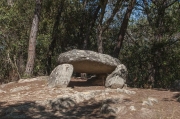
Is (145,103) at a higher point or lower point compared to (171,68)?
lower

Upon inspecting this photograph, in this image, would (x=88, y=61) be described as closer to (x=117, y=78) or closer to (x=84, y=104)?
(x=117, y=78)

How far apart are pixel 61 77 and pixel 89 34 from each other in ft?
25.2

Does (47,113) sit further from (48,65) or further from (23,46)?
(48,65)

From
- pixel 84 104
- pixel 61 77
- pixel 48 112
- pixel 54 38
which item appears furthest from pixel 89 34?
pixel 48 112

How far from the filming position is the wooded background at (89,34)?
1329 centimetres

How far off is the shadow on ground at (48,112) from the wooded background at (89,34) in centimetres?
475

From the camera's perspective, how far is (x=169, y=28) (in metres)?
14.6

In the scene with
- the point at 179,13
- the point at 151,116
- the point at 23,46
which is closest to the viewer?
the point at 151,116

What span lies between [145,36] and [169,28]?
179cm

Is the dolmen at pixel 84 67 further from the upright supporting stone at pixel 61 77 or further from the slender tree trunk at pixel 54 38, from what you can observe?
the slender tree trunk at pixel 54 38

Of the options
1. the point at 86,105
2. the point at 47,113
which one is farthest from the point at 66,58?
the point at 47,113

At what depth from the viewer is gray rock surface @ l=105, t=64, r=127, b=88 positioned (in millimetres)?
9460

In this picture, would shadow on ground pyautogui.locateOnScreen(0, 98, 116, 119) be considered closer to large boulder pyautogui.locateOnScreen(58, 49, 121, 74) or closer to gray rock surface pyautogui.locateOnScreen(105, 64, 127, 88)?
gray rock surface pyautogui.locateOnScreen(105, 64, 127, 88)

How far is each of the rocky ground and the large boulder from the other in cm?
121
